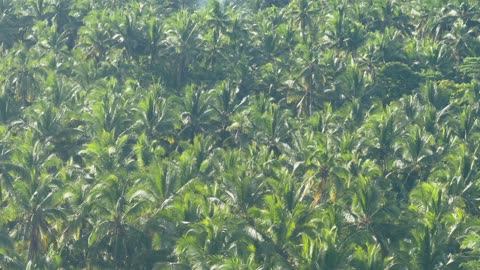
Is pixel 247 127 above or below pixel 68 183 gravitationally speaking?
below

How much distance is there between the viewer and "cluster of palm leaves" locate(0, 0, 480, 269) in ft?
119

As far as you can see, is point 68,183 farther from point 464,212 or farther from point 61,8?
point 61,8

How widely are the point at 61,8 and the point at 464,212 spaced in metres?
51.2

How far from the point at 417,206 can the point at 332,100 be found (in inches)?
924

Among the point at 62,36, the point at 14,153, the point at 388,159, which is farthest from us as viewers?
the point at 62,36

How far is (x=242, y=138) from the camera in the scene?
53.9 meters

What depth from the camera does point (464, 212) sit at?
1572 inches

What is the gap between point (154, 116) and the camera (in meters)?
52.1

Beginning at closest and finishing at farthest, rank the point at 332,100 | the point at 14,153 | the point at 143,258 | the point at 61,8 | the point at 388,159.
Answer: the point at 143,258
the point at 14,153
the point at 388,159
the point at 332,100
the point at 61,8

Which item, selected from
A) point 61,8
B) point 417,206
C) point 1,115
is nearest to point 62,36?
point 61,8

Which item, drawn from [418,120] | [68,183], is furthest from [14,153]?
[418,120]

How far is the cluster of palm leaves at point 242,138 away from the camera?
36.1m

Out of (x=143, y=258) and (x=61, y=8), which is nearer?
(x=143, y=258)

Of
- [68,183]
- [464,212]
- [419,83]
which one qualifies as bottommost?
[419,83]
